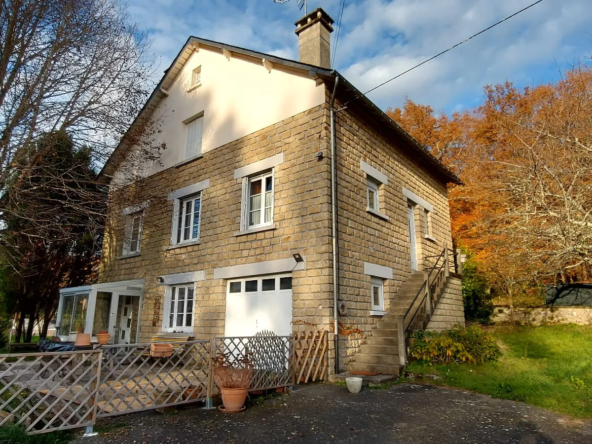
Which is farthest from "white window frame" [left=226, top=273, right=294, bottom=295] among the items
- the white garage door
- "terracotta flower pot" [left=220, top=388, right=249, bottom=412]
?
"terracotta flower pot" [left=220, top=388, right=249, bottom=412]

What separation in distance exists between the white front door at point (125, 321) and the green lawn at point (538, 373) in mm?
9554

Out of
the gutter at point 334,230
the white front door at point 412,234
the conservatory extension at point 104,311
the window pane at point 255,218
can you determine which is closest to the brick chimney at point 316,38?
the gutter at point 334,230

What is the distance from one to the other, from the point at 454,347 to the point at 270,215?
17.8 feet

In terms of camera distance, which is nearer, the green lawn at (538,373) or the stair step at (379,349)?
the green lawn at (538,373)

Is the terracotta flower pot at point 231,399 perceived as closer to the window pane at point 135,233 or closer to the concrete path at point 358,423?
the concrete path at point 358,423

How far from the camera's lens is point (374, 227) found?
10.8m

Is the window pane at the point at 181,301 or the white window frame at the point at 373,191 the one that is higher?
the white window frame at the point at 373,191

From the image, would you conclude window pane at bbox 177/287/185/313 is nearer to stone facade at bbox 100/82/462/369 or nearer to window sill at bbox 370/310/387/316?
stone facade at bbox 100/82/462/369

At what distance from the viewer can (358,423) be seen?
A: 549 cm

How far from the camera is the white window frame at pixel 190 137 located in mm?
13102

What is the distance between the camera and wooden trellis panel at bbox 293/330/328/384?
779 cm

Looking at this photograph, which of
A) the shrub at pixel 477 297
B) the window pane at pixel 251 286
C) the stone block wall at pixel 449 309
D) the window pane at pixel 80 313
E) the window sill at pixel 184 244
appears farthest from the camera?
the shrub at pixel 477 297

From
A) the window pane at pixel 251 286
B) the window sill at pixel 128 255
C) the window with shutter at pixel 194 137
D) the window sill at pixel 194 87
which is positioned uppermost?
the window sill at pixel 194 87

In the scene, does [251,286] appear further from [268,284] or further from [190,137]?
[190,137]
